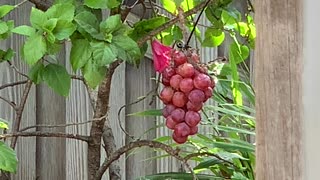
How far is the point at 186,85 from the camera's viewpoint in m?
1.24

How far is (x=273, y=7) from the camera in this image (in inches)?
33.0

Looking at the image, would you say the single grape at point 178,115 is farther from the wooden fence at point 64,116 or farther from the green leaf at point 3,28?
the wooden fence at point 64,116

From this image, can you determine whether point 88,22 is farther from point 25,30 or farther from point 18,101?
point 18,101

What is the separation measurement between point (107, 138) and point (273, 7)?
1.00m

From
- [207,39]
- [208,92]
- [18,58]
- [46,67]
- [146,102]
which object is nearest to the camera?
[208,92]

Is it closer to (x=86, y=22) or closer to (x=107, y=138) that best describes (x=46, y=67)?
(x=86, y=22)

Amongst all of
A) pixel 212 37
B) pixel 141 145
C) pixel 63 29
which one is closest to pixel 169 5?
pixel 212 37

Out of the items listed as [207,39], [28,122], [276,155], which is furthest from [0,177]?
[276,155]

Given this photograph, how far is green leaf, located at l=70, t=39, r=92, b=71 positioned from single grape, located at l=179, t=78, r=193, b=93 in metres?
0.17

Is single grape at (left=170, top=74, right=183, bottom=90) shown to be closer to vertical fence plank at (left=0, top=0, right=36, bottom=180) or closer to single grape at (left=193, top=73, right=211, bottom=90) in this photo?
single grape at (left=193, top=73, right=211, bottom=90)

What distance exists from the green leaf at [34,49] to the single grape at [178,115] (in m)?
0.24

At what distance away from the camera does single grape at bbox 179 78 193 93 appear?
48.7 inches

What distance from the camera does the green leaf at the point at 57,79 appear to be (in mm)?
1422

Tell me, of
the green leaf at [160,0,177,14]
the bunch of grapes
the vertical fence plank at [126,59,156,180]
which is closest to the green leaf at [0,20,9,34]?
the bunch of grapes
